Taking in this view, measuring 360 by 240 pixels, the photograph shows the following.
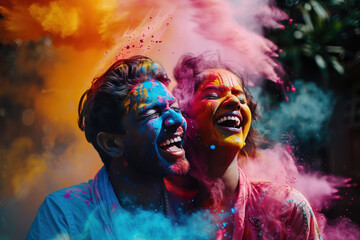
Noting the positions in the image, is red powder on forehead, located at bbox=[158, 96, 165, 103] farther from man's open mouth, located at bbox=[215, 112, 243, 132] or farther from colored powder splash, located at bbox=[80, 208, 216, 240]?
colored powder splash, located at bbox=[80, 208, 216, 240]

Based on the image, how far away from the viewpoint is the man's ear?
199 centimetres

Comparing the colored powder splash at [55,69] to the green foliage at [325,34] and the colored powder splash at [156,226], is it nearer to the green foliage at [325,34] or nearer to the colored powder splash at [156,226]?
the colored powder splash at [156,226]

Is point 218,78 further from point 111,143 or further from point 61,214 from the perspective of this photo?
point 61,214

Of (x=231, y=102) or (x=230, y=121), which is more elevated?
(x=231, y=102)

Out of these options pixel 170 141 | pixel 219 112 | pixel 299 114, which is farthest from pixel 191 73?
pixel 299 114

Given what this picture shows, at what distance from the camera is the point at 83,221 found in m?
1.92

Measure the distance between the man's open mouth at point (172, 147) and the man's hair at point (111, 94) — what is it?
0.80 feet

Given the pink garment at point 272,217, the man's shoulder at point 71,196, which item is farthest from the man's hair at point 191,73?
the man's shoulder at point 71,196

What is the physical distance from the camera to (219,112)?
2.08 metres

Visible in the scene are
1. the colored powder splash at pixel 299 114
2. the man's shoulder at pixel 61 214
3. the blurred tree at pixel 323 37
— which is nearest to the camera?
the man's shoulder at pixel 61 214

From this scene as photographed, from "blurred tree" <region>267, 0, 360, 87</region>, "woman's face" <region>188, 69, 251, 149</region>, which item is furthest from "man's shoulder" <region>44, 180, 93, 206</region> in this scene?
"blurred tree" <region>267, 0, 360, 87</region>

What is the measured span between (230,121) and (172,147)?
395mm

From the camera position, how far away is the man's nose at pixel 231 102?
2.07 m

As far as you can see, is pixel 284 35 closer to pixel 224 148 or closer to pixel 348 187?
pixel 224 148
